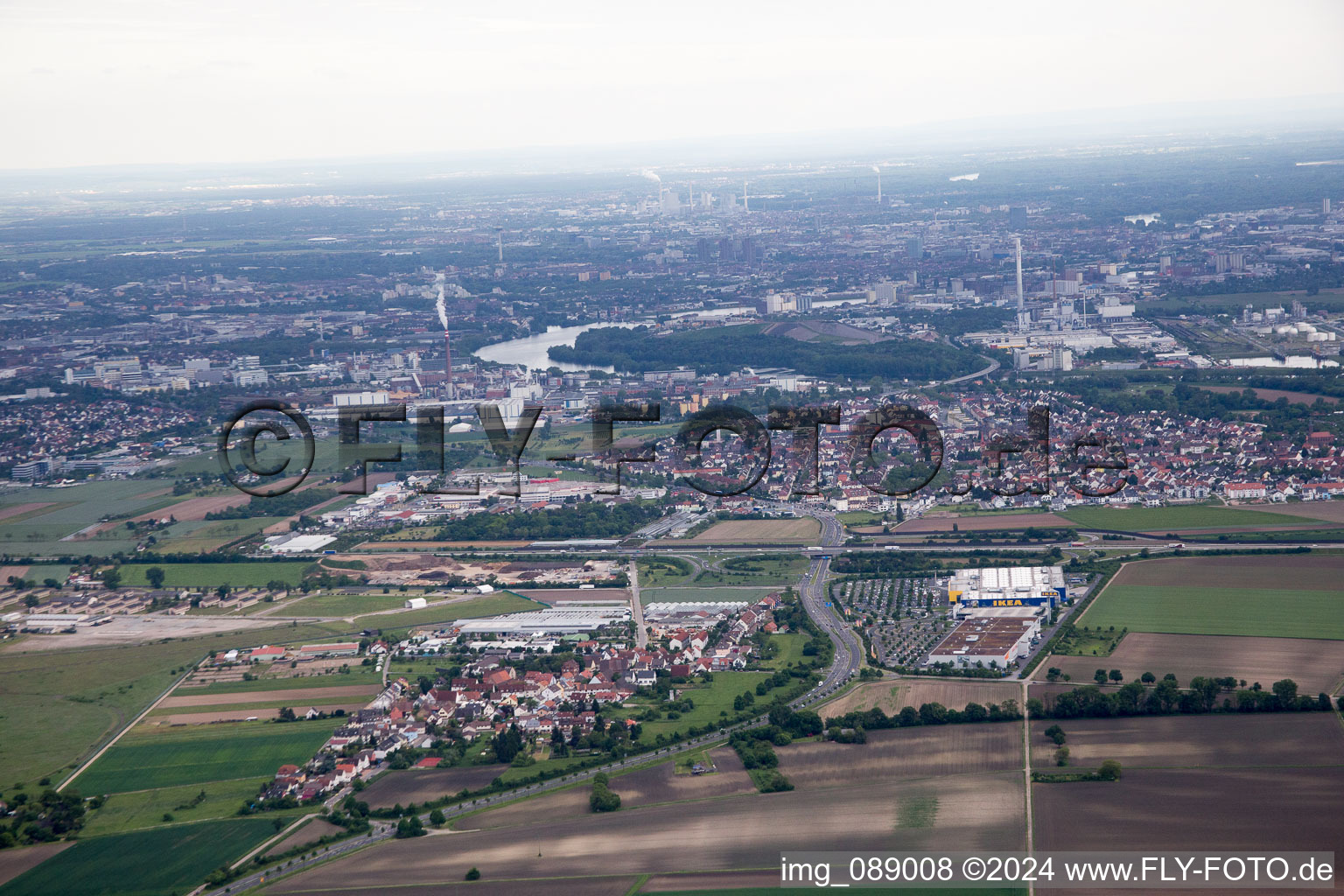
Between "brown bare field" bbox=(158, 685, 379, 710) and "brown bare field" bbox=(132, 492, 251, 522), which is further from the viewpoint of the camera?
"brown bare field" bbox=(132, 492, 251, 522)

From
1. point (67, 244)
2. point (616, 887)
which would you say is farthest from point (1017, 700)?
point (67, 244)

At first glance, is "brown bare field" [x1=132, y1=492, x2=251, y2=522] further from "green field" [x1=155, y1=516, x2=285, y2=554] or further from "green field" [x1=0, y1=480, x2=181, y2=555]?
"green field" [x1=155, y1=516, x2=285, y2=554]

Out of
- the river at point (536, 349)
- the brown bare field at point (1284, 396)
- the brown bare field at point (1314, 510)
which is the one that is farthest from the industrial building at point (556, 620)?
the river at point (536, 349)

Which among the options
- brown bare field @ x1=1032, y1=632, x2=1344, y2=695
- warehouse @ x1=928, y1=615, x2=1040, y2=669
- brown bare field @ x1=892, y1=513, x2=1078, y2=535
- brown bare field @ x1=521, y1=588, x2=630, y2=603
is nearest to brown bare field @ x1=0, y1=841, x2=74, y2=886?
brown bare field @ x1=521, y1=588, x2=630, y2=603

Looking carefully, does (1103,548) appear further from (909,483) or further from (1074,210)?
(1074,210)

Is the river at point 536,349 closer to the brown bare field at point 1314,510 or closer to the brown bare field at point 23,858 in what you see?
the brown bare field at point 1314,510

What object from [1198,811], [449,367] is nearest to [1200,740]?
[1198,811]
